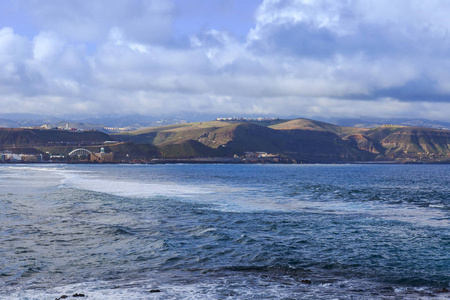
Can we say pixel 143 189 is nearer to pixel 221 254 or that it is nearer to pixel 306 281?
pixel 221 254

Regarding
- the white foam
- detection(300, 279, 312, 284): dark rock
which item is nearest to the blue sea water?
detection(300, 279, 312, 284): dark rock

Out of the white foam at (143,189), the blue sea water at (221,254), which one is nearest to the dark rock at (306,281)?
the blue sea water at (221,254)

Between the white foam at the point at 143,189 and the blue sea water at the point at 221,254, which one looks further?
the white foam at the point at 143,189

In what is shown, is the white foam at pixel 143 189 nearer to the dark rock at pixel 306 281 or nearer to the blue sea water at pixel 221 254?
the blue sea water at pixel 221 254

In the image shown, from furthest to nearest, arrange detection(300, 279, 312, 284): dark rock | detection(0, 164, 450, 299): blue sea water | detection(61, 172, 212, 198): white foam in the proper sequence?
detection(61, 172, 212, 198): white foam < detection(300, 279, 312, 284): dark rock < detection(0, 164, 450, 299): blue sea water

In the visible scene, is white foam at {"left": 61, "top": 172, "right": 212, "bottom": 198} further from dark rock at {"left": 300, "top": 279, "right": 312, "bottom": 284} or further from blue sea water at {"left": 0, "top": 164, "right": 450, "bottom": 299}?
dark rock at {"left": 300, "top": 279, "right": 312, "bottom": 284}

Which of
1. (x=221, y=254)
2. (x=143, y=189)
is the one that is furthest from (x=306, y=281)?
(x=143, y=189)

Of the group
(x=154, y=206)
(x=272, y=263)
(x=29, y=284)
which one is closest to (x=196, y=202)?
(x=154, y=206)

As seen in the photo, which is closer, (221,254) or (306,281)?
(306,281)

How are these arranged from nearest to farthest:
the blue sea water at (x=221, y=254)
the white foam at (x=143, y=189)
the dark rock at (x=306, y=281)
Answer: the blue sea water at (x=221, y=254) < the dark rock at (x=306, y=281) < the white foam at (x=143, y=189)

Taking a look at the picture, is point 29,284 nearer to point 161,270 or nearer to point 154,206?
point 161,270

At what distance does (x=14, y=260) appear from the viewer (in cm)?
1944

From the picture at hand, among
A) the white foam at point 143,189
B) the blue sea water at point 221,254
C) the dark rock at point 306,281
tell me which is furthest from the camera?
the white foam at point 143,189

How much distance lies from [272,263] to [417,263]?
6699mm
